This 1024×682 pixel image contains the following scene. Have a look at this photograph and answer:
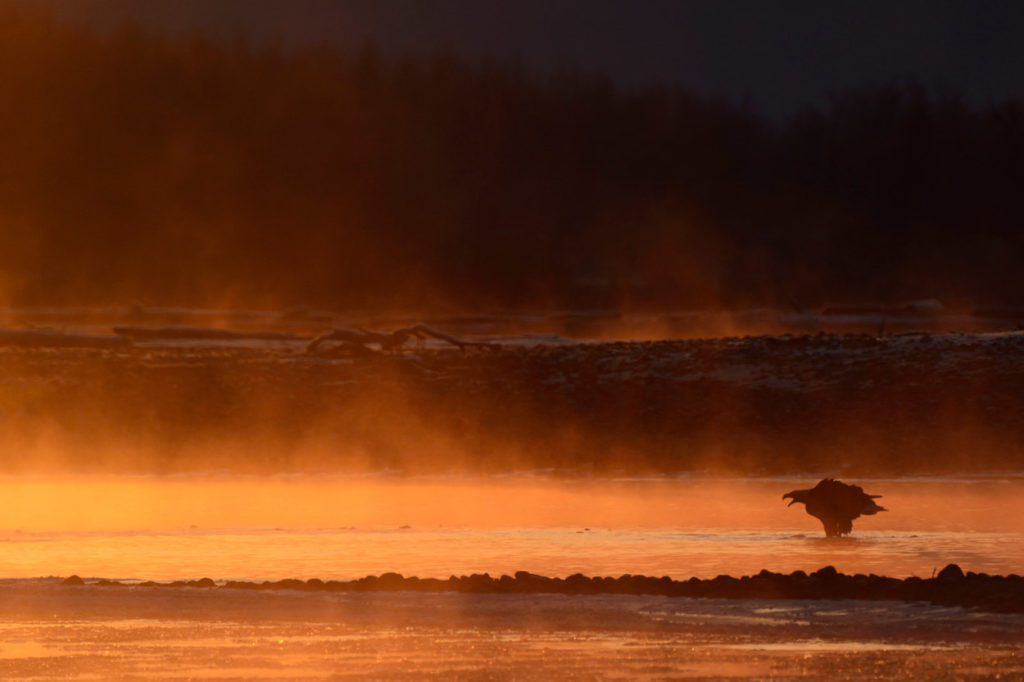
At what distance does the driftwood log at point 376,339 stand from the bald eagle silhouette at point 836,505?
1390 centimetres

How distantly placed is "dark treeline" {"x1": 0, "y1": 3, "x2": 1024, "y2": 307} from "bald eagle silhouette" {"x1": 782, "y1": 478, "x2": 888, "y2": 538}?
3046cm

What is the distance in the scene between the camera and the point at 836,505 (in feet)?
43.0

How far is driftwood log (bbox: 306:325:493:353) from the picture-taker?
2687cm

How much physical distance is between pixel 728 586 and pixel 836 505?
3254 millimetres

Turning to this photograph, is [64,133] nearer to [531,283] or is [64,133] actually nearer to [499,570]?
[531,283]

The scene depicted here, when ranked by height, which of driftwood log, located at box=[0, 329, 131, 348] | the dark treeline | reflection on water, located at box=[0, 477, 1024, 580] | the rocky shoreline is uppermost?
the dark treeline

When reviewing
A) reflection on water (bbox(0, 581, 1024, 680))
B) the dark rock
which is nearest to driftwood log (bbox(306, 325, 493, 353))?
reflection on water (bbox(0, 581, 1024, 680))

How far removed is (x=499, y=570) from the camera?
1123 centimetres

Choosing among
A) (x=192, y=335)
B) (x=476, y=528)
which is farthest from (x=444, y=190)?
(x=476, y=528)

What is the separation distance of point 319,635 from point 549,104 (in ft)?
201

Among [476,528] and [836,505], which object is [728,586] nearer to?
[836,505]

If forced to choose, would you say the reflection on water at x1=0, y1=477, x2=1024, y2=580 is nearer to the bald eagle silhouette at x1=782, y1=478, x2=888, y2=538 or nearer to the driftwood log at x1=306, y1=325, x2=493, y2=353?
the bald eagle silhouette at x1=782, y1=478, x2=888, y2=538

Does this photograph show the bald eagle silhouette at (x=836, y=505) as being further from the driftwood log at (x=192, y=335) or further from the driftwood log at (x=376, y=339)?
the driftwood log at (x=192, y=335)

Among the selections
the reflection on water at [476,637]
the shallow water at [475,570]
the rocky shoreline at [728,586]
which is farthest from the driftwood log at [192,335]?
the reflection on water at [476,637]
